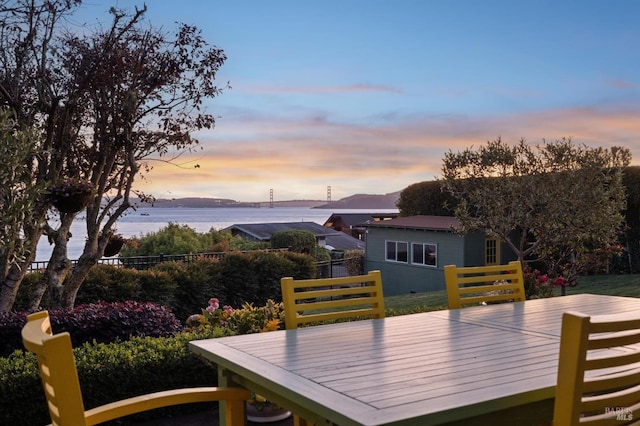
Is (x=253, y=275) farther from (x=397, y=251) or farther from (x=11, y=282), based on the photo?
(x=397, y=251)

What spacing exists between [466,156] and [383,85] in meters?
3.13

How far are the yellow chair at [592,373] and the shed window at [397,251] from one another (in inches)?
754

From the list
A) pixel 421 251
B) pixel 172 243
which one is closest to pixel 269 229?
pixel 172 243

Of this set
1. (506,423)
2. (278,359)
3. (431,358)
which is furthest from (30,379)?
(506,423)

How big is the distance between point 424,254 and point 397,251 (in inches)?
56.4

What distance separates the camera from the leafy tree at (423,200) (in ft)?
74.7

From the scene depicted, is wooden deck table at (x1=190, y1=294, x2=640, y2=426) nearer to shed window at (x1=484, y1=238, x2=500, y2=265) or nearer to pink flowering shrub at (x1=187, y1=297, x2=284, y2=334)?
pink flowering shrub at (x1=187, y1=297, x2=284, y2=334)

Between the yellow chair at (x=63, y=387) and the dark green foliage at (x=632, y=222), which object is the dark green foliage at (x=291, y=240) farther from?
the yellow chair at (x=63, y=387)

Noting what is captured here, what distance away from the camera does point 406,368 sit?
250cm

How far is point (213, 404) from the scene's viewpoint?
17.2ft

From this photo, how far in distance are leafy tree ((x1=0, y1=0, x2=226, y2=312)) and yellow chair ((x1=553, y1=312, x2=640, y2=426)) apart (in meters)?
6.59

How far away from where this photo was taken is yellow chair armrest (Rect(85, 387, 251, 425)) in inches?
93.2

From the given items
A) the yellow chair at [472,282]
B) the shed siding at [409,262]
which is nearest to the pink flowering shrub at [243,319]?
the yellow chair at [472,282]

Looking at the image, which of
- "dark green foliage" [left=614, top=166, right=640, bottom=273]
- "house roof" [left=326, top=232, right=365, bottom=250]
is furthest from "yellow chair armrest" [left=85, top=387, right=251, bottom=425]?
"house roof" [left=326, top=232, right=365, bottom=250]
